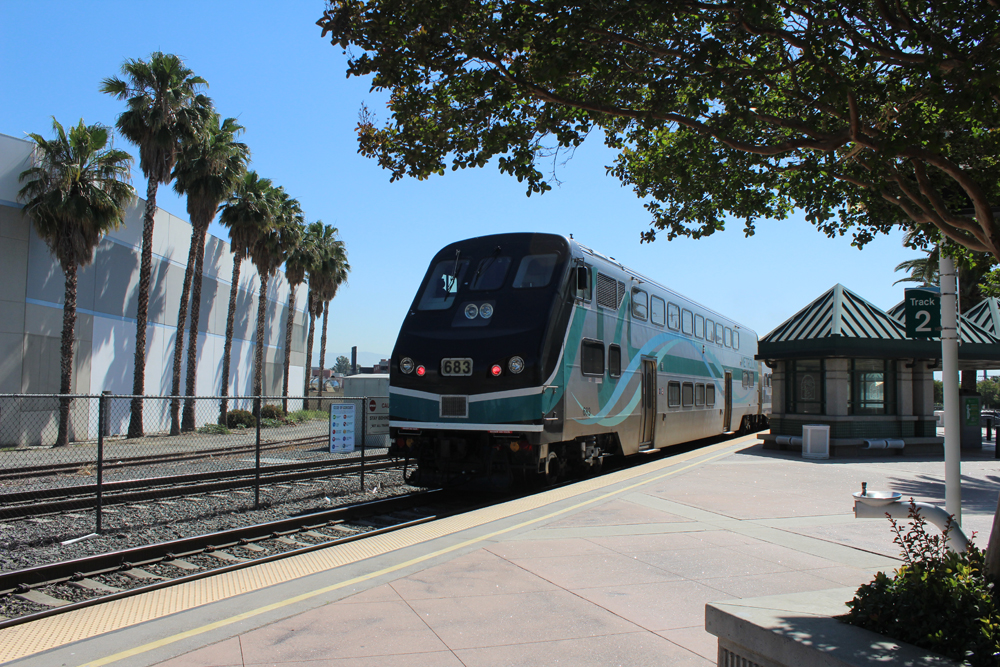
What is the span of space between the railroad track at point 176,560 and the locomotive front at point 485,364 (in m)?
1.19

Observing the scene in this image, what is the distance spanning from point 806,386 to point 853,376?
1.22m

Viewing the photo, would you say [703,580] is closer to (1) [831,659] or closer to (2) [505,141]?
(1) [831,659]

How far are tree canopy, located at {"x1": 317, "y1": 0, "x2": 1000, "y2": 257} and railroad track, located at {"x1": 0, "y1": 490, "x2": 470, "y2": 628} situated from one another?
445 centimetres

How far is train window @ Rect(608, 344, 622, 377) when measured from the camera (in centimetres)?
1309

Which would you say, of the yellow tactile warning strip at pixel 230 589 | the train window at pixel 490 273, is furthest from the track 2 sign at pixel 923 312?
the train window at pixel 490 273

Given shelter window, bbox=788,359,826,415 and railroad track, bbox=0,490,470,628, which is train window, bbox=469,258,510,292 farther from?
shelter window, bbox=788,359,826,415

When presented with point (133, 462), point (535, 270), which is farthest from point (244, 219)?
point (535, 270)

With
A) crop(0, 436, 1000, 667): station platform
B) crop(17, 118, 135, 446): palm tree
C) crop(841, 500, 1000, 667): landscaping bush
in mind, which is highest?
crop(17, 118, 135, 446): palm tree

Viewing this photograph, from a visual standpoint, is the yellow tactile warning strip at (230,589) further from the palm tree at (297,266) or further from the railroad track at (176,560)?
the palm tree at (297,266)

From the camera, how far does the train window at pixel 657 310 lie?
51.2 ft

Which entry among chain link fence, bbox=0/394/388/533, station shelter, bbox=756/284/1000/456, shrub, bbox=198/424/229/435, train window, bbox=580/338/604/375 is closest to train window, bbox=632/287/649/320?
train window, bbox=580/338/604/375

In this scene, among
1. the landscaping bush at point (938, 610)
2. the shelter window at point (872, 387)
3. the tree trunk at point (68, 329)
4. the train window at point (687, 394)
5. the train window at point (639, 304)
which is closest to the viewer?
the landscaping bush at point (938, 610)

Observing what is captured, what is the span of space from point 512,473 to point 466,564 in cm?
433

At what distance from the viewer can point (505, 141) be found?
734 centimetres
